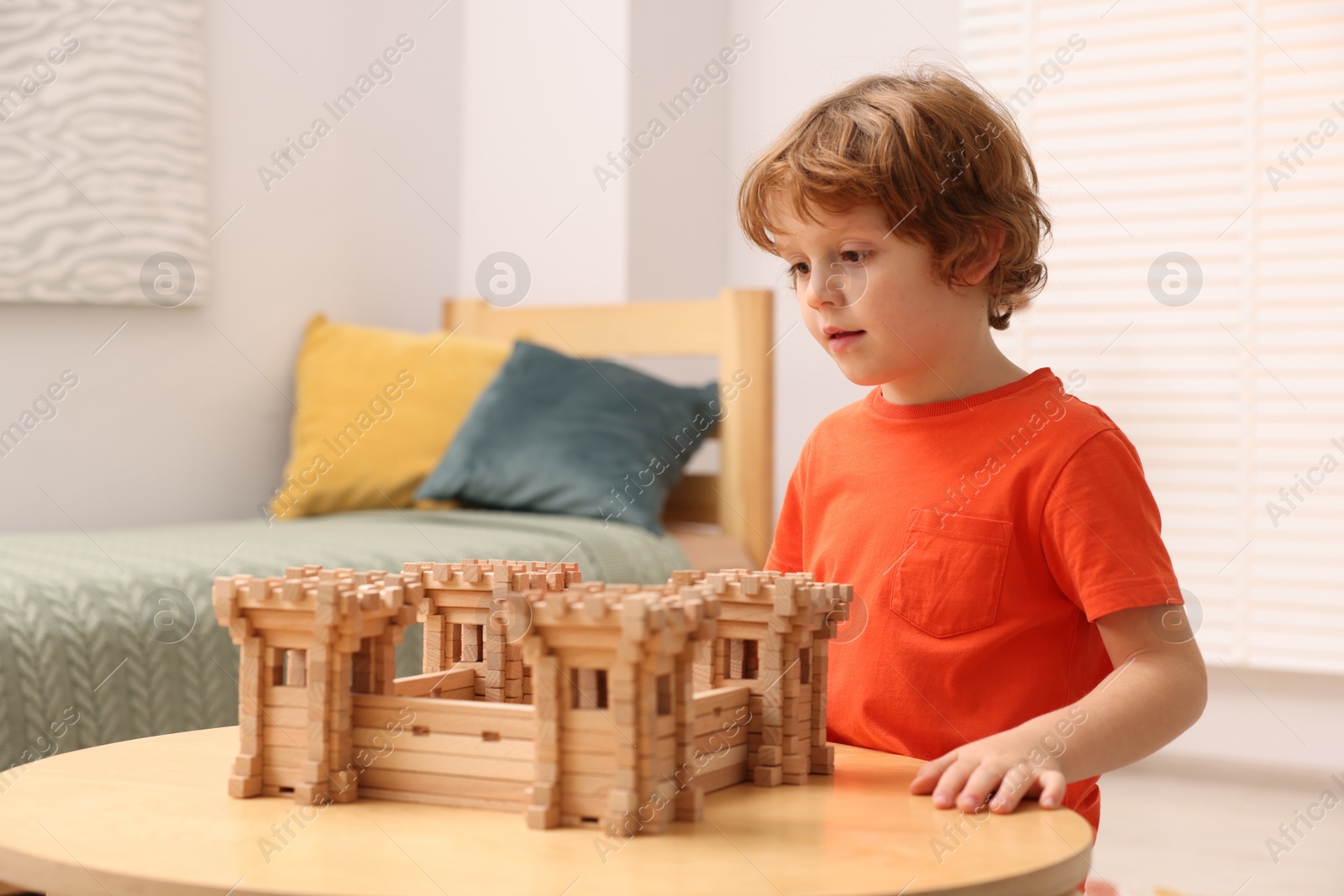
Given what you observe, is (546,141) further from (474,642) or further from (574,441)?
(474,642)

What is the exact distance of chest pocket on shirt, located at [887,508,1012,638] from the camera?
96cm

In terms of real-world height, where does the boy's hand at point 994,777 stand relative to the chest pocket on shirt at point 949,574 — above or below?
below

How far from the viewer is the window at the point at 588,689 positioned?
63 cm

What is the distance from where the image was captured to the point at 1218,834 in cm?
226

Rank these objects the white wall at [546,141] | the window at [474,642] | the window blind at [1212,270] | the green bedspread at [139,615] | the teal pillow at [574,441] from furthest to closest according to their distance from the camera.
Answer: the white wall at [546,141] < the window blind at [1212,270] < the teal pillow at [574,441] < the green bedspread at [139,615] < the window at [474,642]

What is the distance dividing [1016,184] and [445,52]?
7.14 feet

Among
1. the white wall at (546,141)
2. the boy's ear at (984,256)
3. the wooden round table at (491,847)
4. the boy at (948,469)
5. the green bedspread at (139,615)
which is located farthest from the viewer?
the white wall at (546,141)

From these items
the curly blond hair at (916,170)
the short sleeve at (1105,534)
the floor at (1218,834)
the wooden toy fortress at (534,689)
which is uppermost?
the curly blond hair at (916,170)

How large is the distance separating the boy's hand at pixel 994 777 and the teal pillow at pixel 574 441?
1552mm

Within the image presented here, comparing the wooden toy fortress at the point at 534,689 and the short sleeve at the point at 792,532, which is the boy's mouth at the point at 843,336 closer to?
the short sleeve at the point at 792,532

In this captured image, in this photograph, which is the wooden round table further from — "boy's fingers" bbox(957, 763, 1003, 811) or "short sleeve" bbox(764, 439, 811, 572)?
"short sleeve" bbox(764, 439, 811, 572)

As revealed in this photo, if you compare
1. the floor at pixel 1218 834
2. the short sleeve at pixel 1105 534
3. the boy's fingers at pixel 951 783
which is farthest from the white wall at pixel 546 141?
the boy's fingers at pixel 951 783

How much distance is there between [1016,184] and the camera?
1.09 m

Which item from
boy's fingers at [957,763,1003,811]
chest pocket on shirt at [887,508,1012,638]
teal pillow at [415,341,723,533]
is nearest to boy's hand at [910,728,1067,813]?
boy's fingers at [957,763,1003,811]
